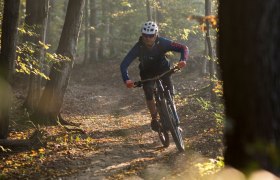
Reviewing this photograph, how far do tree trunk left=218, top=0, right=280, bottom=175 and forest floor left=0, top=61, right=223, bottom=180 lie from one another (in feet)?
7.55

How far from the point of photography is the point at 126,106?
743 inches

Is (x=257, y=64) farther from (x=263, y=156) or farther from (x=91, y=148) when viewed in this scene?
(x=91, y=148)

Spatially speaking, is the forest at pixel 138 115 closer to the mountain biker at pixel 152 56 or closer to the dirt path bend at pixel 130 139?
the dirt path bend at pixel 130 139

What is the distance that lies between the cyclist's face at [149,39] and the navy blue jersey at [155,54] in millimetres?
101

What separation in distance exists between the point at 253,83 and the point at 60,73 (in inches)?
393

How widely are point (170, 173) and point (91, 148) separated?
297 cm

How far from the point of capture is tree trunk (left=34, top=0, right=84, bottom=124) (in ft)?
39.6

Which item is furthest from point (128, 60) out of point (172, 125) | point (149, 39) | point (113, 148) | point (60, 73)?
point (60, 73)

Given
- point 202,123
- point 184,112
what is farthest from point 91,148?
point 184,112

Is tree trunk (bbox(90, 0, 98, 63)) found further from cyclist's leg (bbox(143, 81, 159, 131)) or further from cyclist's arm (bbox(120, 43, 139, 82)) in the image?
cyclist's arm (bbox(120, 43, 139, 82))

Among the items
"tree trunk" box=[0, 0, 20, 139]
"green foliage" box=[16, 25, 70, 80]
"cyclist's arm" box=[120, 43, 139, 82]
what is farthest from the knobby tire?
"tree trunk" box=[0, 0, 20, 139]

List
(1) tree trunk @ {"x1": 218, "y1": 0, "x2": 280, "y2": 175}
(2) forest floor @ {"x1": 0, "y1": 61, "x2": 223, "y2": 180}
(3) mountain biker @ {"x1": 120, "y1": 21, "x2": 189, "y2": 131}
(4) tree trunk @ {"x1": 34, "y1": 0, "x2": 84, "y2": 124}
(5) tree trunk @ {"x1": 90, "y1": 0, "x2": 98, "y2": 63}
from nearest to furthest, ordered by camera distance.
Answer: (1) tree trunk @ {"x1": 218, "y1": 0, "x2": 280, "y2": 175}
(2) forest floor @ {"x1": 0, "y1": 61, "x2": 223, "y2": 180}
(3) mountain biker @ {"x1": 120, "y1": 21, "x2": 189, "y2": 131}
(4) tree trunk @ {"x1": 34, "y1": 0, "x2": 84, "y2": 124}
(5) tree trunk @ {"x1": 90, "y1": 0, "x2": 98, "y2": 63}

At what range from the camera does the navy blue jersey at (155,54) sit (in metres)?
8.80

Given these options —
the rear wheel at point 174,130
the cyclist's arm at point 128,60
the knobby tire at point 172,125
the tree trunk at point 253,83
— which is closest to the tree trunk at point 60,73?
the cyclist's arm at point 128,60
